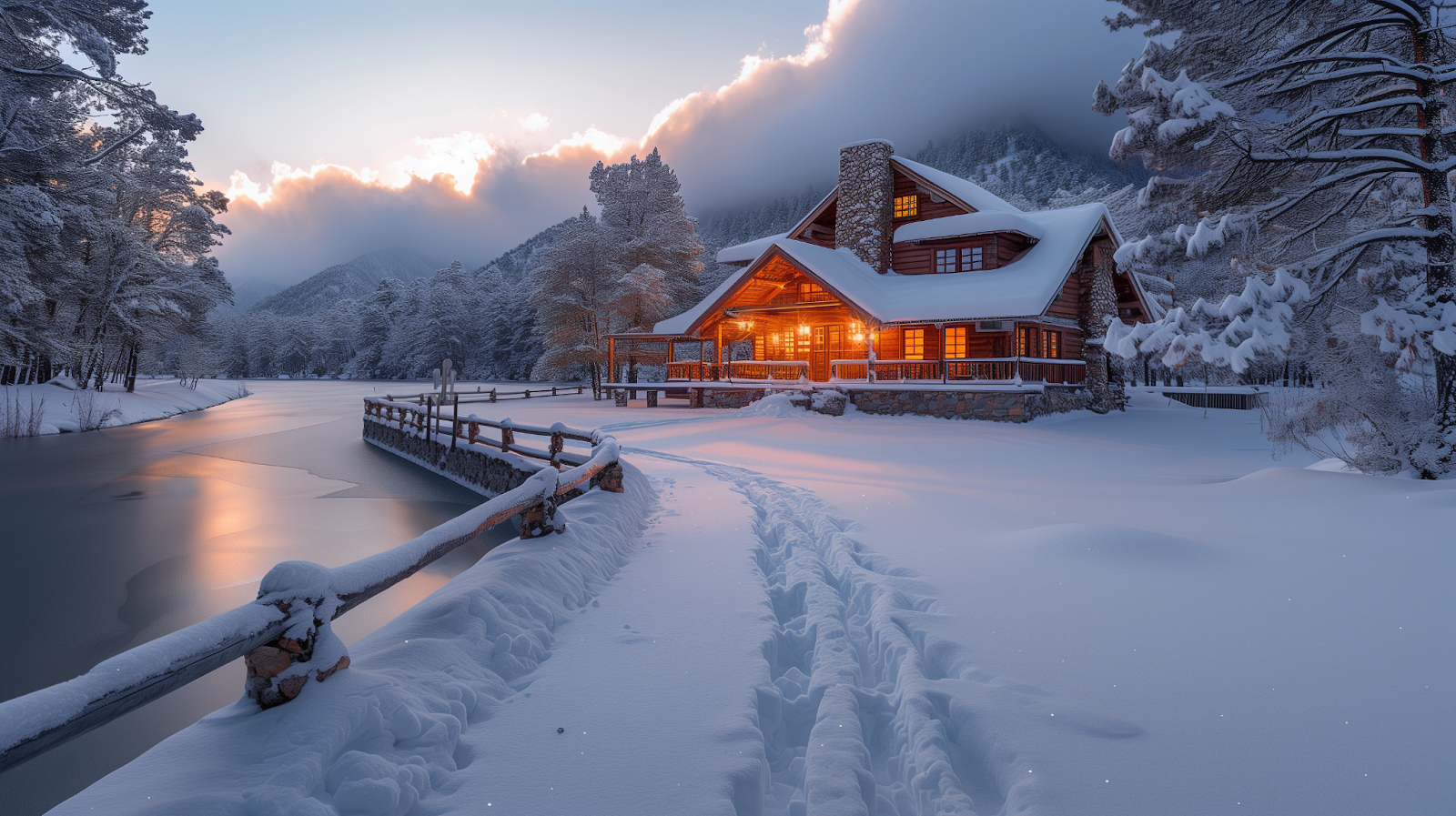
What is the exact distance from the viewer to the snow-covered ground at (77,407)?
24.6 metres

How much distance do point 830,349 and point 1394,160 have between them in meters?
18.8

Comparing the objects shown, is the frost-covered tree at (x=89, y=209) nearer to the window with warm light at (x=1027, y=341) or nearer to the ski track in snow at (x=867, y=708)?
the ski track in snow at (x=867, y=708)

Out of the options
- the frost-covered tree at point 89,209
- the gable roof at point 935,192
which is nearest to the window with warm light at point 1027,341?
the gable roof at point 935,192

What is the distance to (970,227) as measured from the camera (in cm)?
2359

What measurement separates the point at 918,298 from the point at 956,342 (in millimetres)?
3355

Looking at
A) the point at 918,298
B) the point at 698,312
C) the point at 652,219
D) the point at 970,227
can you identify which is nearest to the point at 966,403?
the point at 918,298

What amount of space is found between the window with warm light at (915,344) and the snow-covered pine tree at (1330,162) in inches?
552

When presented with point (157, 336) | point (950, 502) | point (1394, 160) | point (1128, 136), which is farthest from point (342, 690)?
point (157, 336)

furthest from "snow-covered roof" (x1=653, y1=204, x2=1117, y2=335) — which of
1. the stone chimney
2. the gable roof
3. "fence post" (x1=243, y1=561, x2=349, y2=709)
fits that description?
"fence post" (x1=243, y1=561, x2=349, y2=709)

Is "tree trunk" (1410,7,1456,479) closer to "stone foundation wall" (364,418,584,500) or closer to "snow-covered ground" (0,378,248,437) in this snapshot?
"stone foundation wall" (364,418,584,500)

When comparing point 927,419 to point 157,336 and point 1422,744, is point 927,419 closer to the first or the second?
point 1422,744

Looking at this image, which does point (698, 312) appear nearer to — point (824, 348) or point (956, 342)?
point (824, 348)

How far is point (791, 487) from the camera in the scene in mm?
10328

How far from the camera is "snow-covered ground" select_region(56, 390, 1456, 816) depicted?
285 centimetres
